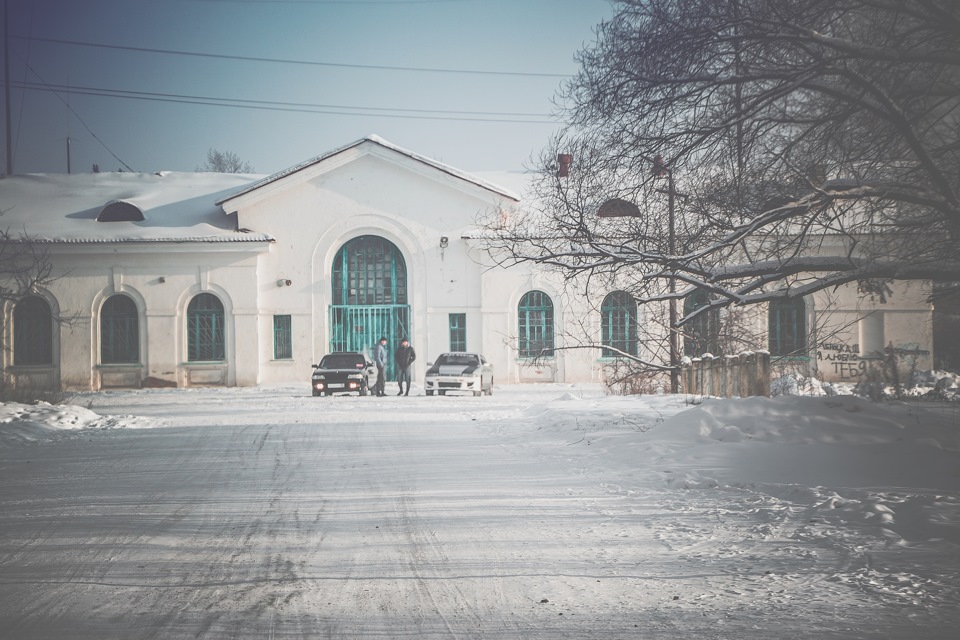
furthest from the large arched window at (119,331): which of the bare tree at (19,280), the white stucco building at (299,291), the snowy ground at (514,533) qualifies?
the snowy ground at (514,533)

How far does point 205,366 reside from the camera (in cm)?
3023

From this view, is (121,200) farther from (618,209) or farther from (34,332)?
(618,209)

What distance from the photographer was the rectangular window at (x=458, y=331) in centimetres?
3111

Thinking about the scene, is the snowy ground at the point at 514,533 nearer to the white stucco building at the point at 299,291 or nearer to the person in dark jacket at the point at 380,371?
the person in dark jacket at the point at 380,371

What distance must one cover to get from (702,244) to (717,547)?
5.93 m

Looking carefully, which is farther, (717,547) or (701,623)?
Answer: (717,547)

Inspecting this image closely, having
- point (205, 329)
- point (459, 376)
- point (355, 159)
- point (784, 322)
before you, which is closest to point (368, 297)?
point (355, 159)

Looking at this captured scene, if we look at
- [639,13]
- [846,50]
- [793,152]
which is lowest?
[793,152]

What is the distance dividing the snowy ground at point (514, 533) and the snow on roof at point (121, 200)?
63.9 feet

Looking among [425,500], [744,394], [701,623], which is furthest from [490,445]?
[701,623]

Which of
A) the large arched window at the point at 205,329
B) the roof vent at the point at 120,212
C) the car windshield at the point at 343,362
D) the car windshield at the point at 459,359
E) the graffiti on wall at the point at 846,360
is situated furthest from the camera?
the roof vent at the point at 120,212

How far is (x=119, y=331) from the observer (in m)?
30.5

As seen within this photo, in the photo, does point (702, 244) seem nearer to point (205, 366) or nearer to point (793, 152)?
point (793, 152)

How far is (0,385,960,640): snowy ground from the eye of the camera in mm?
4332
